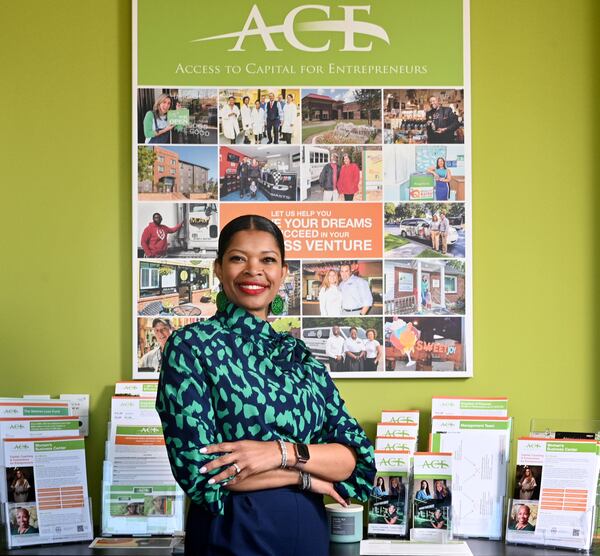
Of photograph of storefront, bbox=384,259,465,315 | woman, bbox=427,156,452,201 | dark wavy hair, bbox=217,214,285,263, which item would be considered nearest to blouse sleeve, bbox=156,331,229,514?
dark wavy hair, bbox=217,214,285,263

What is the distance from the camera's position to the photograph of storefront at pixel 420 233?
3.06 meters

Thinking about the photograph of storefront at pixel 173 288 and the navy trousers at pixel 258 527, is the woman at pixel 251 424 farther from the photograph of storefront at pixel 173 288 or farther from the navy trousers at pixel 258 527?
the photograph of storefront at pixel 173 288

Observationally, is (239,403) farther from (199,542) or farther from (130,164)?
(130,164)

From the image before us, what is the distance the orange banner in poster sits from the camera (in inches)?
120

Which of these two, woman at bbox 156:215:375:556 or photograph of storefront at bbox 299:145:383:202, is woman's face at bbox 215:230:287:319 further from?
photograph of storefront at bbox 299:145:383:202

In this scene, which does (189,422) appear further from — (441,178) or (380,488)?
(441,178)

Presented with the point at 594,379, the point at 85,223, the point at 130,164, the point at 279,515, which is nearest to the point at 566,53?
the point at 594,379

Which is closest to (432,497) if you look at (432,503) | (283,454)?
(432,503)

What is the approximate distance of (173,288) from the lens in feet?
9.91

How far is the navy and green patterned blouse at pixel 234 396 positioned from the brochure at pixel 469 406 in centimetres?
94

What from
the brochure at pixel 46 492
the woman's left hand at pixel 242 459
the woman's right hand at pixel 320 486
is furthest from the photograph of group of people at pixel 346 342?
the woman's left hand at pixel 242 459

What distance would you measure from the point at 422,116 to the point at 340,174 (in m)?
0.33

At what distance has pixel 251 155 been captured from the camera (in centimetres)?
305

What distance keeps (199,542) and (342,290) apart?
1.31 meters
